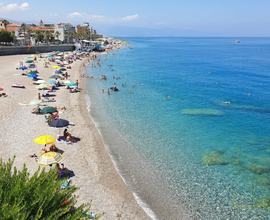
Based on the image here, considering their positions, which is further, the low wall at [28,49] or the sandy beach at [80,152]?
the low wall at [28,49]

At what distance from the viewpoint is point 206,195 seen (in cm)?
1376

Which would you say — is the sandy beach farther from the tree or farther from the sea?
the tree

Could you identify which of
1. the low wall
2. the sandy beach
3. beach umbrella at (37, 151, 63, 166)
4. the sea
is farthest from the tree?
the low wall

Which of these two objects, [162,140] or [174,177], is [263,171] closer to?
[174,177]

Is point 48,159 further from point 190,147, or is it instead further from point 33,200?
point 190,147

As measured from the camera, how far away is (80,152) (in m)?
17.2

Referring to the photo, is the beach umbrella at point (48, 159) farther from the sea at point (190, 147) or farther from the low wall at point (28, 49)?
the low wall at point (28, 49)

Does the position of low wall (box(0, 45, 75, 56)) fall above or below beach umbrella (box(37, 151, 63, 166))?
above

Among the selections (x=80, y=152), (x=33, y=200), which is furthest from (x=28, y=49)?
(x=33, y=200)

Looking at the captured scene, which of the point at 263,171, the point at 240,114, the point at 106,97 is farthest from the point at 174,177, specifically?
the point at 106,97

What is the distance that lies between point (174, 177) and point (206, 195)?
237cm

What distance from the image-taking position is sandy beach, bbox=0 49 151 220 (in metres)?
12.5

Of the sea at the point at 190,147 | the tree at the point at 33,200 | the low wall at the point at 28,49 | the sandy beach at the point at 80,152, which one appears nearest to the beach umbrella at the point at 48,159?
the sandy beach at the point at 80,152

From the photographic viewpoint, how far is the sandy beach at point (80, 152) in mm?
12508
